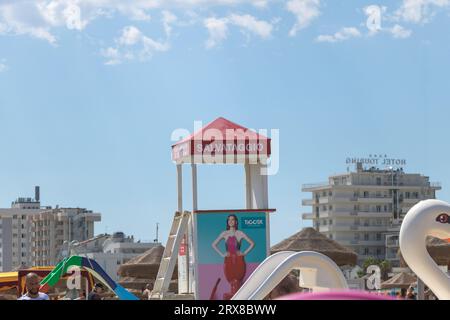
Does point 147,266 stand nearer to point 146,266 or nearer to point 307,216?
point 146,266

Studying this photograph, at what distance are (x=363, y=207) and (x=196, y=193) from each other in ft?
310

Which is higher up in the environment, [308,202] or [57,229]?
[308,202]

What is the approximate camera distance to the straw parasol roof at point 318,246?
39.0 m

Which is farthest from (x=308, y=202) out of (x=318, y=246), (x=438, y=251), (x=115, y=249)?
(x=318, y=246)

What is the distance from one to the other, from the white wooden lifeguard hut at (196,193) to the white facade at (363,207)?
88881mm

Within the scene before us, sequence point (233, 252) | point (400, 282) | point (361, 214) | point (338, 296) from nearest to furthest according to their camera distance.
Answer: point (338, 296)
point (233, 252)
point (400, 282)
point (361, 214)

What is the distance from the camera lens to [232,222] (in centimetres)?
2444

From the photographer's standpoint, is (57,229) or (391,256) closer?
(391,256)

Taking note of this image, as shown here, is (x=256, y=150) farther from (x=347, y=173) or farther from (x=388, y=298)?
(x=347, y=173)

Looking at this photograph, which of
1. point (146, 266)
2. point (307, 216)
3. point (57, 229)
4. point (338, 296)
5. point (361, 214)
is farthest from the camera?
point (57, 229)

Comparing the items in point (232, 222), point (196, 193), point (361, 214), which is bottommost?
point (232, 222)

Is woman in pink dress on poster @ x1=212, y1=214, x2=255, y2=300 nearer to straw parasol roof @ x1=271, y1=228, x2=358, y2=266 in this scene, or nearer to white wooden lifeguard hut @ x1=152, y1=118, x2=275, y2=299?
white wooden lifeguard hut @ x1=152, y1=118, x2=275, y2=299

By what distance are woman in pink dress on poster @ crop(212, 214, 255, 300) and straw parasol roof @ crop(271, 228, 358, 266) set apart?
47.7 ft
